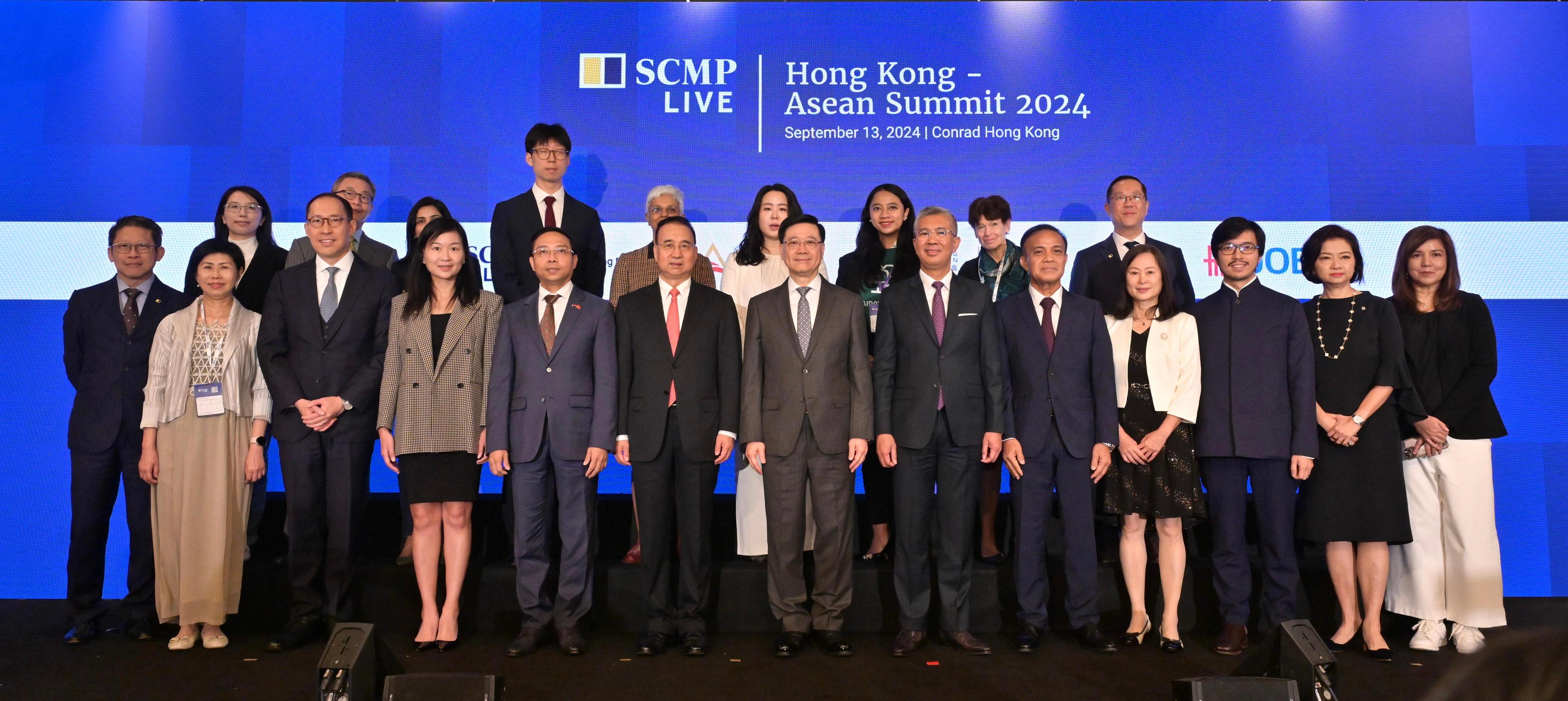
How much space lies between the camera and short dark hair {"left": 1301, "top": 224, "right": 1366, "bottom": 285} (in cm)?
344

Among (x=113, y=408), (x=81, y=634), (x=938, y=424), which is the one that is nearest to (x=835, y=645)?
(x=938, y=424)

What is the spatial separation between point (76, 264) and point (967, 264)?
459cm

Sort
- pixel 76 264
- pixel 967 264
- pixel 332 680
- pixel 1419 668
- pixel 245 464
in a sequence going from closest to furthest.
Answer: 1. pixel 332 680
2. pixel 1419 668
3. pixel 245 464
4. pixel 967 264
5. pixel 76 264

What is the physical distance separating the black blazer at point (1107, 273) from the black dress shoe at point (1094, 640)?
129cm

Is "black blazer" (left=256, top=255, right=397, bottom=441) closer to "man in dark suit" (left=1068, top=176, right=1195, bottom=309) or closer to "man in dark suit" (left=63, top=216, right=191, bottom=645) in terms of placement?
"man in dark suit" (left=63, top=216, right=191, bottom=645)

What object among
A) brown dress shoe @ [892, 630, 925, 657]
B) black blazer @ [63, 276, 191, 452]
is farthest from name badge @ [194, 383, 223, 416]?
brown dress shoe @ [892, 630, 925, 657]

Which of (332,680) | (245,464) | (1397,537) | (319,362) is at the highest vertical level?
(319,362)

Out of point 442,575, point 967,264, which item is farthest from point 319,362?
point 967,264

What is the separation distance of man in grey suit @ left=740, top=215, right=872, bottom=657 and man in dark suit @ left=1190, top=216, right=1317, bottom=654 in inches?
50.0

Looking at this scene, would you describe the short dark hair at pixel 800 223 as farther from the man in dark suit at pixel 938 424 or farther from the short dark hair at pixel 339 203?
the short dark hair at pixel 339 203

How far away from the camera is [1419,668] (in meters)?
3.19

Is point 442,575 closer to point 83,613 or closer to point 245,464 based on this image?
point 245,464

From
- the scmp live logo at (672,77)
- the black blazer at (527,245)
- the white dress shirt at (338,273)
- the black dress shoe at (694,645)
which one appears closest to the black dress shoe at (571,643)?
the black dress shoe at (694,645)

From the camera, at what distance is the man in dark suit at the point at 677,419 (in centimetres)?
329
